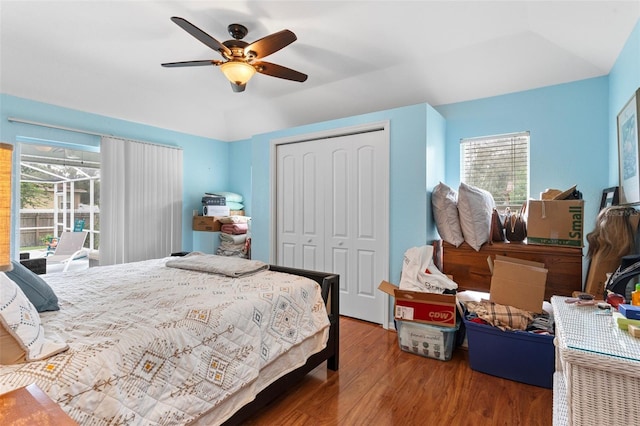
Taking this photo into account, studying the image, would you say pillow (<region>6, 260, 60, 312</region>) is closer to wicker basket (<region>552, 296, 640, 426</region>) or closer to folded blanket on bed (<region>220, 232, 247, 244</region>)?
wicker basket (<region>552, 296, 640, 426</region>)

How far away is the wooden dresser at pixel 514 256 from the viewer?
242 centimetres

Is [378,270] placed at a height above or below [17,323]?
below

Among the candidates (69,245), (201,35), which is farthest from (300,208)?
(69,245)

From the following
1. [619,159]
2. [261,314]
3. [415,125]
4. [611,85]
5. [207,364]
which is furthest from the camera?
[415,125]

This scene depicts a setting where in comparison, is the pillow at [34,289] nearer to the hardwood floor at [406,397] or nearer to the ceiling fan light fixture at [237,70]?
the hardwood floor at [406,397]

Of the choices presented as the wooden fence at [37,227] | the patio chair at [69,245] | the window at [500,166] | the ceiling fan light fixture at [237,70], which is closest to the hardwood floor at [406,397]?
the window at [500,166]

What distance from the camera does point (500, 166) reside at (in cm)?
323

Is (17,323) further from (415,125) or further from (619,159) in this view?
(619,159)

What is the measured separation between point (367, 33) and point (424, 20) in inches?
18.2

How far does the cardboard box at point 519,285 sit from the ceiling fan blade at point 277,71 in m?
2.13

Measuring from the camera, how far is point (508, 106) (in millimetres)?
3139

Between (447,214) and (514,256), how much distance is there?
63cm

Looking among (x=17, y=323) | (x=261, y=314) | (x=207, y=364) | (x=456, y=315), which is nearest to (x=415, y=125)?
(x=456, y=315)

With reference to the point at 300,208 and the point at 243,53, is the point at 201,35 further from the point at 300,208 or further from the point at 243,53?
the point at 300,208
